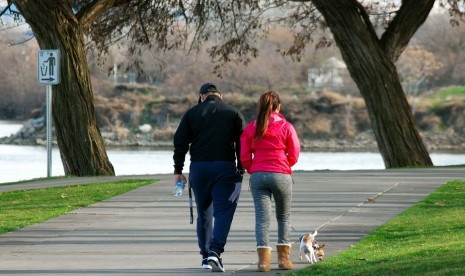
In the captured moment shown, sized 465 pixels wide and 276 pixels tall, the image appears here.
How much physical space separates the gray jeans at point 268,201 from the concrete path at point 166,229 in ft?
1.15

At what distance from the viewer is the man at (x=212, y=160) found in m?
12.4

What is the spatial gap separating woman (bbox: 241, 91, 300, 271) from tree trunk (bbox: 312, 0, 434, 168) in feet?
59.5

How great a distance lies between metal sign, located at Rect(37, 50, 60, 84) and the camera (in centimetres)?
2483

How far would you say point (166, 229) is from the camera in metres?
15.6

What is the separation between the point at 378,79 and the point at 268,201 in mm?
18473

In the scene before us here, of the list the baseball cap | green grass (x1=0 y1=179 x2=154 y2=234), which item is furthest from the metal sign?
the baseball cap

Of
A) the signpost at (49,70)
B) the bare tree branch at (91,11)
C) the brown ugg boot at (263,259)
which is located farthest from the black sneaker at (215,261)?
the bare tree branch at (91,11)

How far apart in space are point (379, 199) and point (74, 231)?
539 centimetres

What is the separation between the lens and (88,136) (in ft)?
90.3

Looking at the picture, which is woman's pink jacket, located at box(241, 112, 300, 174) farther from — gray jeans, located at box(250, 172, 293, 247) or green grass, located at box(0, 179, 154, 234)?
green grass, located at box(0, 179, 154, 234)

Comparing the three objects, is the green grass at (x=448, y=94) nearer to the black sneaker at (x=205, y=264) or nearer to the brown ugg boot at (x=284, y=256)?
the brown ugg boot at (x=284, y=256)

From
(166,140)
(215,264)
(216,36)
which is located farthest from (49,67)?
(166,140)

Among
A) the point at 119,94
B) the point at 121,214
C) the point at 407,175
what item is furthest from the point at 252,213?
the point at 119,94

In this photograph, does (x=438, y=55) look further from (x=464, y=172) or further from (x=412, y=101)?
(x=464, y=172)
